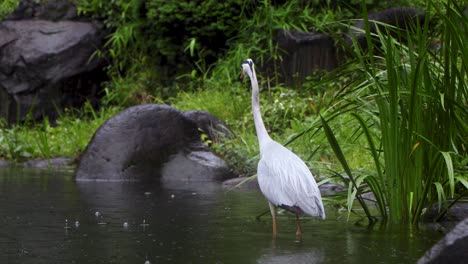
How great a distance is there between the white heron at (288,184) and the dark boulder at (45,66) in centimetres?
1067

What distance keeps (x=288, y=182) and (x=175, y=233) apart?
899 millimetres

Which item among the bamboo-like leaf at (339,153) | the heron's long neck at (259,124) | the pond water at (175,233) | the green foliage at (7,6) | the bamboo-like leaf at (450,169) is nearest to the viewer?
the pond water at (175,233)

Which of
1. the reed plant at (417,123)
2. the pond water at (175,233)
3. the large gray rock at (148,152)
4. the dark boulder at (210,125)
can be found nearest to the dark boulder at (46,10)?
the dark boulder at (210,125)

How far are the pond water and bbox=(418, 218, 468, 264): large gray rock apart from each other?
806 mm

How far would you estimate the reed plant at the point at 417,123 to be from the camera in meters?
6.05

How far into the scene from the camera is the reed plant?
6.05m

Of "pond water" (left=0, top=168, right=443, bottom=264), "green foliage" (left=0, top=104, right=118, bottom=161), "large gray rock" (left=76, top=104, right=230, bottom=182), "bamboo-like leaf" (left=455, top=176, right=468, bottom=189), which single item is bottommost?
"green foliage" (left=0, top=104, right=118, bottom=161)

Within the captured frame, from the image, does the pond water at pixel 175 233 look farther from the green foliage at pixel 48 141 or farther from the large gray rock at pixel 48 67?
the large gray rock at pixel 48 67

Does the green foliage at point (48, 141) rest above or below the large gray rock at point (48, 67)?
below

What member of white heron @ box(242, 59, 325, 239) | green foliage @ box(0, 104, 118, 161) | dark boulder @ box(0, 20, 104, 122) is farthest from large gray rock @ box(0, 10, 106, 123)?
white heron @ box(242, 59, 325, 239)

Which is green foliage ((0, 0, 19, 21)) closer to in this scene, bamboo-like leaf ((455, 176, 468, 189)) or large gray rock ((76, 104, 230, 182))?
large gray rock ((76, 104, 230, 182))

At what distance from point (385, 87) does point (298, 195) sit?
1043 mm

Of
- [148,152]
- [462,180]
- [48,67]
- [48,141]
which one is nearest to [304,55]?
[148,152]

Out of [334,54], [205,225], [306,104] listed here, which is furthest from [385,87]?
[334,54]
